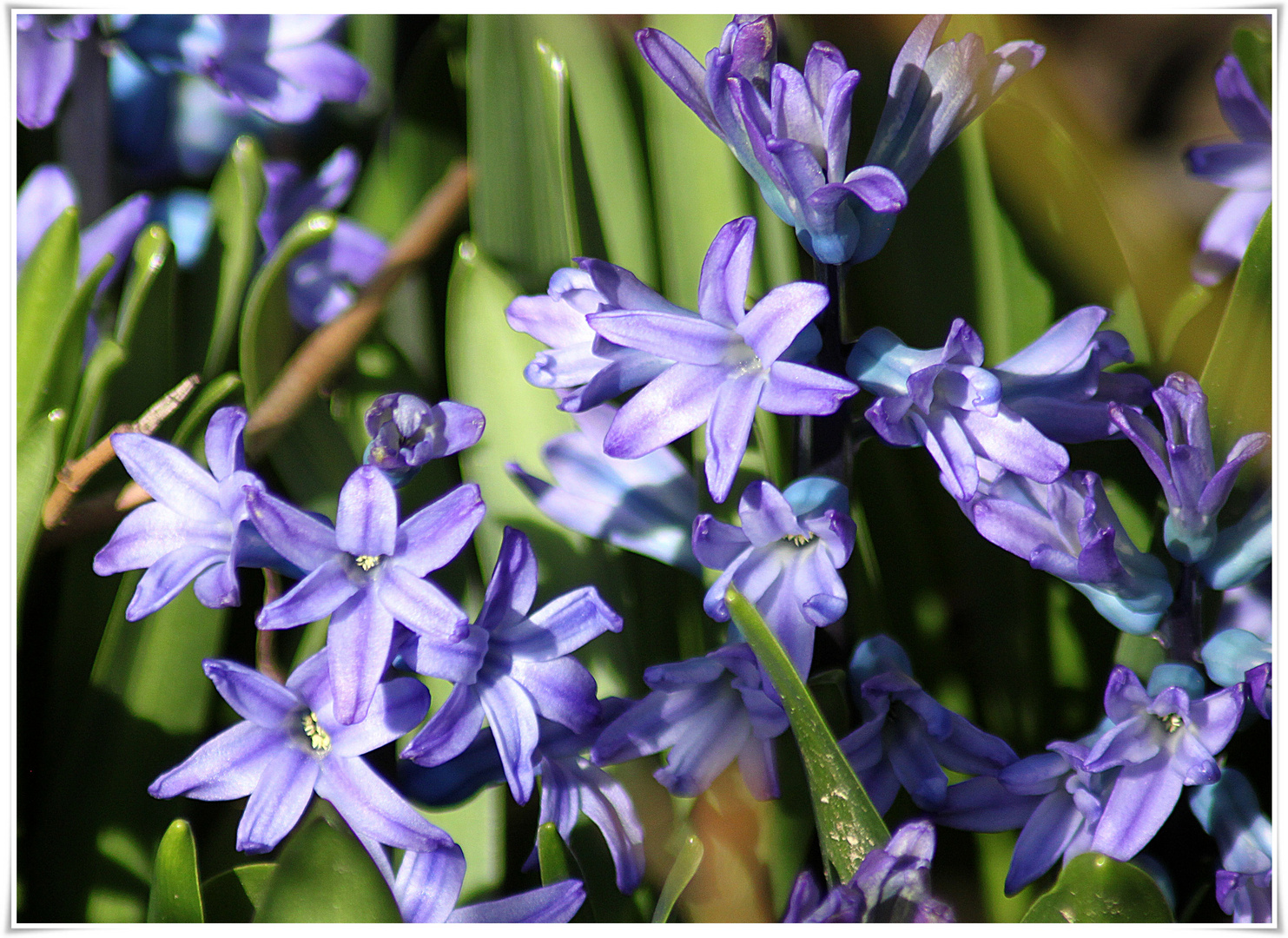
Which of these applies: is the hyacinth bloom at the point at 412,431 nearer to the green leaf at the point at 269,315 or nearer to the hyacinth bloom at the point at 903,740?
the green leaf at the point at 269,315

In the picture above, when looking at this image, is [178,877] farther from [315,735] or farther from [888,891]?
[888,891]

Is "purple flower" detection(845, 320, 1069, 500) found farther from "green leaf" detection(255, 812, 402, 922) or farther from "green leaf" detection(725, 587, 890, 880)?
"green leaf" detection(255, 812, 402, 922)

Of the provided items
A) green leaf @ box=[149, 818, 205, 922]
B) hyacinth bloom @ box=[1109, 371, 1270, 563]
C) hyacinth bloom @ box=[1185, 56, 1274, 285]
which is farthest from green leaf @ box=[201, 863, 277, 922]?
hyacinth bloom @ box=[1185, 56, 1274, 285]

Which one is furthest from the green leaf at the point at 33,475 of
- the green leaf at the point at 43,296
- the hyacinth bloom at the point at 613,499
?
the hyacinth bloom at the point at 613,499

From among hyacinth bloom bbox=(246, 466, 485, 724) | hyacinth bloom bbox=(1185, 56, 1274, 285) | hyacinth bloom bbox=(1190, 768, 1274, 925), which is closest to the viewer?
hyacinth bloom bbox=(246, 466, 485, 724)

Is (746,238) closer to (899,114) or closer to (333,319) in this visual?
(899,114)
